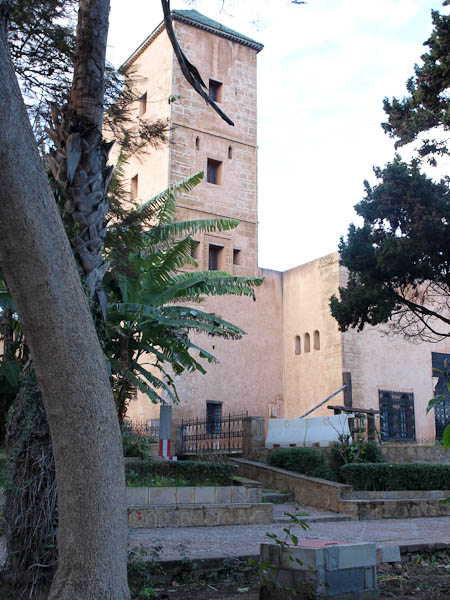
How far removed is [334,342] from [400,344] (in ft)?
10.1

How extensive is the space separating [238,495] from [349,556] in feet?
23.8

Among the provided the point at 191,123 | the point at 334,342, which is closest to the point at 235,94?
the point at 191,123

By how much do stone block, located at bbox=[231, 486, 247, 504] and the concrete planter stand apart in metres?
6.98

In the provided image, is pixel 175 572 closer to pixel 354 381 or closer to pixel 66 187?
pixel 66 187

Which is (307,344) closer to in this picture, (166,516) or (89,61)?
(166,516)

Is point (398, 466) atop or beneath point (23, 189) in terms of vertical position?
beneath

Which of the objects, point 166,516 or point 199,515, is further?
point 199,515

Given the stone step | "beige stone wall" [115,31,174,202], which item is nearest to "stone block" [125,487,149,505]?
the stone step

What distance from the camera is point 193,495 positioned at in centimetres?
1121

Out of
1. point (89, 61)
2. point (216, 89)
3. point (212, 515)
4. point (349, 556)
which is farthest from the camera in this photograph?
point (216, 89)

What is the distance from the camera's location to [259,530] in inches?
389

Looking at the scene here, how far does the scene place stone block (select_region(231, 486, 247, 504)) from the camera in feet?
37.9

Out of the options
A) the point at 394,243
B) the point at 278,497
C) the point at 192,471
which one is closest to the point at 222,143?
the point at 394,243

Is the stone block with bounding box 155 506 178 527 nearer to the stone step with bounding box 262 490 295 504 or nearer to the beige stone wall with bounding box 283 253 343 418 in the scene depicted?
the stone step with bounding box 262 490 295 504
